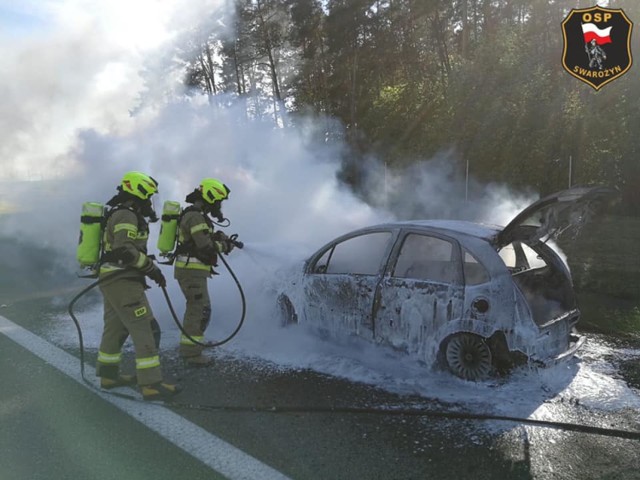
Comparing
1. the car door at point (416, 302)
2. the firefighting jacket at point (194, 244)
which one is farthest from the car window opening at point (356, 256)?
the firefighting jacket at point (194, 244)

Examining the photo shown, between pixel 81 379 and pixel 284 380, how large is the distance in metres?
1.84

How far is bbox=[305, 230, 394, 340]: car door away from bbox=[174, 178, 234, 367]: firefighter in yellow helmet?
1.02m

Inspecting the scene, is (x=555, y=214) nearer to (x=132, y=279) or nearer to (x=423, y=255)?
(x=423, y=255)

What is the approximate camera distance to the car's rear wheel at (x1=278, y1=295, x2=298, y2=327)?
5676mm

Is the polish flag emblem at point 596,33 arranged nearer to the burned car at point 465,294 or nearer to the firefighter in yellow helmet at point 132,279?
the burned car at point 465,294

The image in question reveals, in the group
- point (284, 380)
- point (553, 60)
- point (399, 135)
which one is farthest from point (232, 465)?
point (399, 135)

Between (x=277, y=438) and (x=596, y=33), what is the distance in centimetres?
1378

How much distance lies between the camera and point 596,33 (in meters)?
13.4

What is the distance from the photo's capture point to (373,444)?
138 inches

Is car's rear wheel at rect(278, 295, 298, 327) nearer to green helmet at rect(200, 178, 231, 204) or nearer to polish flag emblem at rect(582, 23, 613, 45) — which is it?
green helmet at rect(200, 178, 231, 204)

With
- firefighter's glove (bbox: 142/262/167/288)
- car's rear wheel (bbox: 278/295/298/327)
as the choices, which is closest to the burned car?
car's rear wheel (bbox: 278/295/298/327)

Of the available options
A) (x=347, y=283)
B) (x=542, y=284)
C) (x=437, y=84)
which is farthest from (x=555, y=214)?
(x=437, y=84)

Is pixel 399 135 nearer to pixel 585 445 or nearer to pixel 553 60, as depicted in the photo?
pixel 553 60

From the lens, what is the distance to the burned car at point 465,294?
4.20 meters
